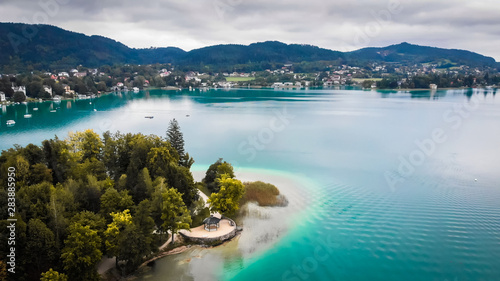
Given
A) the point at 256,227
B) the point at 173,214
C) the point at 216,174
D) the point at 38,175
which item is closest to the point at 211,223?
the point at 173,214

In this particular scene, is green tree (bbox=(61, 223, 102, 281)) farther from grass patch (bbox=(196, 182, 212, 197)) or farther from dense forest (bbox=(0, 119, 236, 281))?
grass patch (bbox=(196, 182, 212, 197))

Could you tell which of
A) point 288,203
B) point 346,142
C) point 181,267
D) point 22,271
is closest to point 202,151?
point 288,203

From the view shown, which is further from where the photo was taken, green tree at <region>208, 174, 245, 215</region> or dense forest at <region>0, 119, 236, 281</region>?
green tree at <region>208, 174, 245, 215</region>

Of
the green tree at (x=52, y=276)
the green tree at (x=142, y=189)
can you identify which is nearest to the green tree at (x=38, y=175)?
the green tree at (x=142, y=189)

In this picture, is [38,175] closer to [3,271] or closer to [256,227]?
[3,271]

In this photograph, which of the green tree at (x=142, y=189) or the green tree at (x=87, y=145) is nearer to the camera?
the green tree at (x=142, y=189)

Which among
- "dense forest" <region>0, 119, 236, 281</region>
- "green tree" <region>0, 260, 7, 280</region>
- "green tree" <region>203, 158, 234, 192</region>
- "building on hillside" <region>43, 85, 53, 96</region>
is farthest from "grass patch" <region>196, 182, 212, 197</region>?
"building on hillside" <region>43, 85, 53, 96</region>

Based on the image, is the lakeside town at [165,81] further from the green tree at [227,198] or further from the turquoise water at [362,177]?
the green tree at [227,198]

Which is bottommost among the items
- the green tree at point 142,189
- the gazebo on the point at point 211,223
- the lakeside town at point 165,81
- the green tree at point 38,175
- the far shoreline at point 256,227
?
the far shoreline at point 256,227
